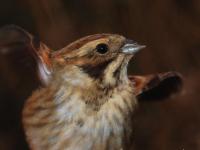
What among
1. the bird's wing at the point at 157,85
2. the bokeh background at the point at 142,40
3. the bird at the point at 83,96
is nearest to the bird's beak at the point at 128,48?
the bird at the point at 83,96

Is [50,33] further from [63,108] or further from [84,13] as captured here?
[63,108]

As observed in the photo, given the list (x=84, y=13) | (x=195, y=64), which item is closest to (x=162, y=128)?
(x=195, y=64)

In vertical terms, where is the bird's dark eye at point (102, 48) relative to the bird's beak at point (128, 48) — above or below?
above

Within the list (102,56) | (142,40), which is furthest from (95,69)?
(142,40)

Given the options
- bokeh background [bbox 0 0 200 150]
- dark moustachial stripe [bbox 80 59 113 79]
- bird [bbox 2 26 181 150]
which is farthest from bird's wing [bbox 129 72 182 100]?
bokeh background [bbox 0 0 200 150]

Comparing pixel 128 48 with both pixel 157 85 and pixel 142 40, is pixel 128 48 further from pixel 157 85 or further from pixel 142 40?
pixel 142 40

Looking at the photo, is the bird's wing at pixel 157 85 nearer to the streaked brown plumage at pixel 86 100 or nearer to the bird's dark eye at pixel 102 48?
the streaked brown plumage at pixel 86 100
